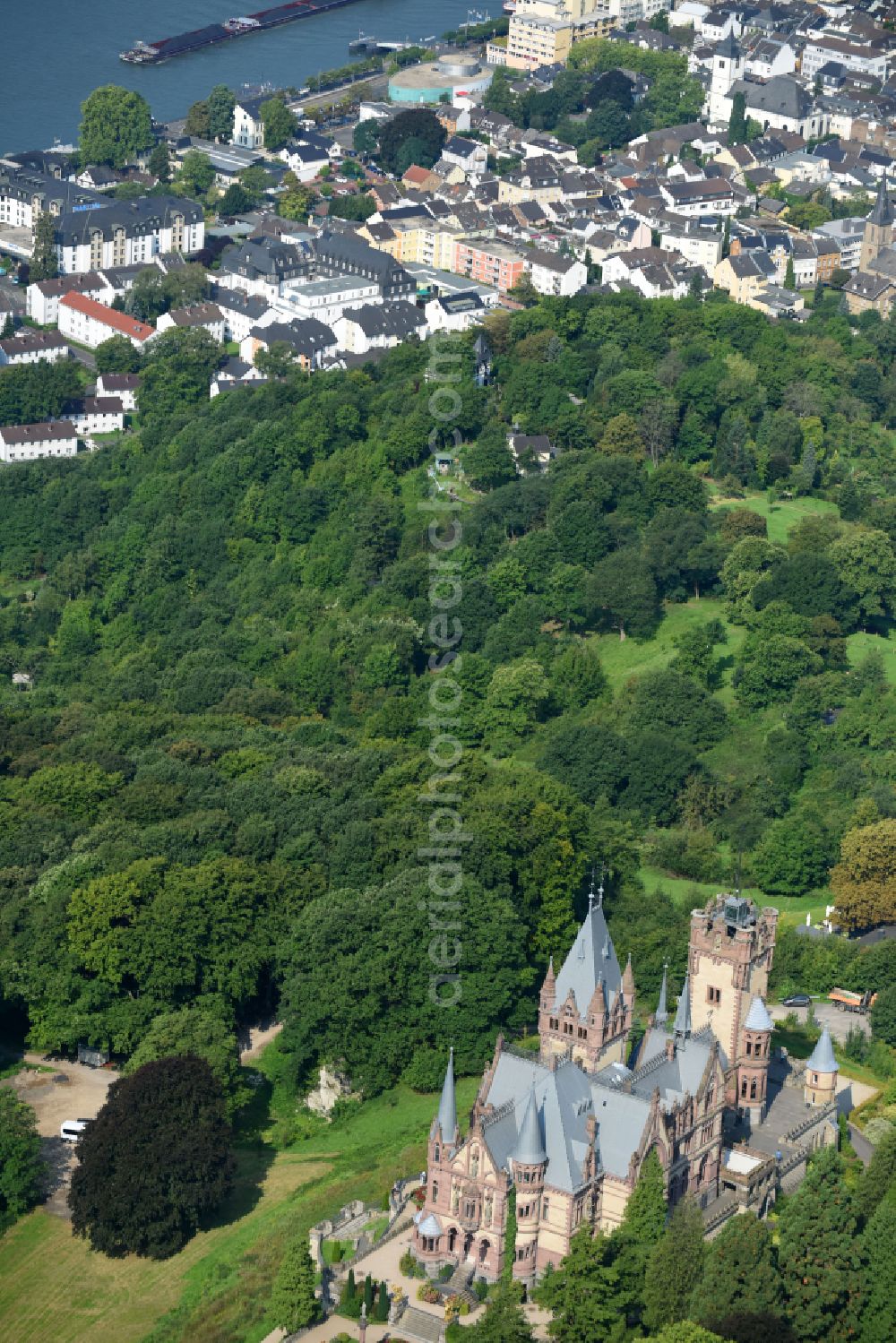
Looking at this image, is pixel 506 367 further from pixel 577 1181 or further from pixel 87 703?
pixel 577 1181

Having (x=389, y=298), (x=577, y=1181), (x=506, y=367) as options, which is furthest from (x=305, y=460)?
(x=577, y=1181)

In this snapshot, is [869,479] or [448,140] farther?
[448,140]

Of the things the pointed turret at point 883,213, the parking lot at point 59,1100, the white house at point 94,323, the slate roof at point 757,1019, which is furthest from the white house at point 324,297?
the slate roof at point 757,1019

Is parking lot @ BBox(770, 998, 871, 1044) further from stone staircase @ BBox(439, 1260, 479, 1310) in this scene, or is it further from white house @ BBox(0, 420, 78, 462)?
white house @ BBox(0, 420, 78, 462)

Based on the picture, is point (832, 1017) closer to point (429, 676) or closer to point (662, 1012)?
point (662, 1012)

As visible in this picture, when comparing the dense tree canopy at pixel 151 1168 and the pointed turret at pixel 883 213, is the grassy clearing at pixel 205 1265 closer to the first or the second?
the dense tree canopy at pixel 151 1168

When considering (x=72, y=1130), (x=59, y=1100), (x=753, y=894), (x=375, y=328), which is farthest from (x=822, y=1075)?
(x=375, y=328)
